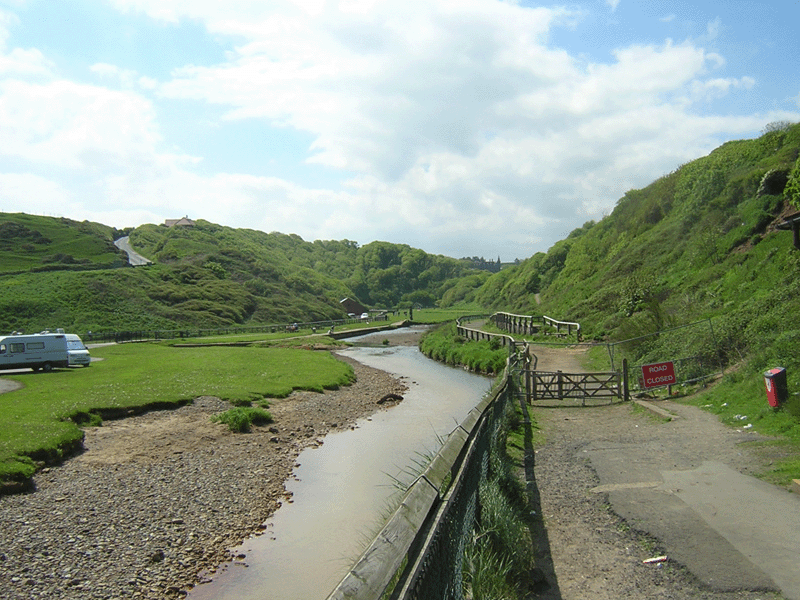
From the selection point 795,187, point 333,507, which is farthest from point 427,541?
point 795,187

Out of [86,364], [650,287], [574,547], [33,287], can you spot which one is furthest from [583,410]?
[33,287]

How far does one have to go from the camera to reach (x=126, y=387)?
2614 cm

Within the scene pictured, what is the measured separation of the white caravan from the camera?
30781 mm

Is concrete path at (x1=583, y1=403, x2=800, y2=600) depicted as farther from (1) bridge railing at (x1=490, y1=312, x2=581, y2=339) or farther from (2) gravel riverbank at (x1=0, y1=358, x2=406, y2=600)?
(1) bridge railing at (x1=490, y1=312, x2=581, y2=339)

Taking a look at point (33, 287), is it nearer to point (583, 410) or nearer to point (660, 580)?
point (583, 410)

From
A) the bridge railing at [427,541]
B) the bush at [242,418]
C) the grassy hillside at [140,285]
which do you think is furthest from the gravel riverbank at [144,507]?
the grassy hillside at [140,285]

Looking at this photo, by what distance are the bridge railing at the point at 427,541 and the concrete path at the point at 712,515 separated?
2.68 meters

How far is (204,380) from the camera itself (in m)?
29.8

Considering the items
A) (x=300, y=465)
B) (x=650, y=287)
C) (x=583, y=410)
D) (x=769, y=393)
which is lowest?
(x=300, y=465)

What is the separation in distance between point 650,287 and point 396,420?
702 inches

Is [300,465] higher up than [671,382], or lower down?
Result: lower down

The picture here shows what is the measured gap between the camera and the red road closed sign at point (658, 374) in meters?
18.6

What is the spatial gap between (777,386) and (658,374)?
645cm

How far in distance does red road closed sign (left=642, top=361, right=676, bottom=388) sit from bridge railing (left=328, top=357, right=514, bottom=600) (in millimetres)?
14323
